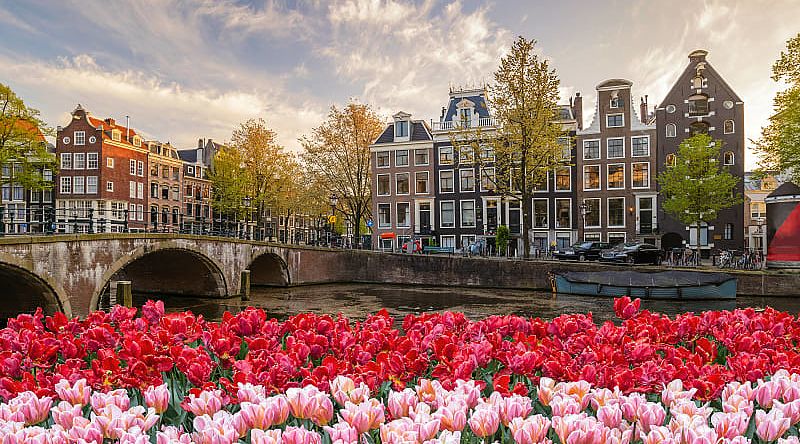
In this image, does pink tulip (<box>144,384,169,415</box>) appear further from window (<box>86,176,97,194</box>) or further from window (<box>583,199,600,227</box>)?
window (<box>86,176,97,194</box>)

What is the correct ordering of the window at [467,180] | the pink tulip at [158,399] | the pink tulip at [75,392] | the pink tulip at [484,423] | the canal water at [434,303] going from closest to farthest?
the pink tulip at [484,423] → the pink tulip at [158,399] → the pink tulip at [75,392] → the canal water at [434,303] → the window at [467,180]

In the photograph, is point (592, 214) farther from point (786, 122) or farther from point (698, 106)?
point (786, 122)

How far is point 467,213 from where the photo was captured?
41.6m

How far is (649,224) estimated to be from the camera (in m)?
37.7

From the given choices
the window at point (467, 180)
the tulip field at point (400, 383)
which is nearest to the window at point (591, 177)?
the window at point (467, 180)

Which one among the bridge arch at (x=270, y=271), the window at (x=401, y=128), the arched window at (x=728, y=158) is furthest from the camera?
the window at (x=401, y=128)

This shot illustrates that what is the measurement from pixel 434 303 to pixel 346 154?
2074 centimetres

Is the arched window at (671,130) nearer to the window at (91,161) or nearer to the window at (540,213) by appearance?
the window at (540,213)

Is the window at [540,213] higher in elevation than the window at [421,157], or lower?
lower

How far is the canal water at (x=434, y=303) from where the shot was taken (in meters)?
22.2

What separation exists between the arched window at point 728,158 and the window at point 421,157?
20266 mm

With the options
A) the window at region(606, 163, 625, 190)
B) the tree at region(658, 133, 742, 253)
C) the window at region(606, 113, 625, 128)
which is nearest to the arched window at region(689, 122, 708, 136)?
the tree at region(658, 133, 742, 253)

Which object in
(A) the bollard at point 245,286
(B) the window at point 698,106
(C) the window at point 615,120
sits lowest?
(A) the bollard at point 245,286

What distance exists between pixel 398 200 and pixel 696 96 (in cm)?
2180
